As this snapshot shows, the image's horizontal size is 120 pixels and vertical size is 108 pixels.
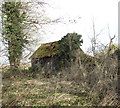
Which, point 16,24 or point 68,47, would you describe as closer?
point 16,24

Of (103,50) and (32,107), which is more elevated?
(103,50)

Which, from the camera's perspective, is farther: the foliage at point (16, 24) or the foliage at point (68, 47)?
the foliage at point (68, 47)

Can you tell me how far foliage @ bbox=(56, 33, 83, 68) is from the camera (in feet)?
50.2

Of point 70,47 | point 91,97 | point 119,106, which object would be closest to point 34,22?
point 70,47

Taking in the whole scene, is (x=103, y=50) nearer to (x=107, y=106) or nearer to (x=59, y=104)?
(x=107, y=106)

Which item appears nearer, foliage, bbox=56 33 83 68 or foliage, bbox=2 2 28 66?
foliage, bbox=2 2 28 66

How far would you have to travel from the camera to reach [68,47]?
15.6 metres

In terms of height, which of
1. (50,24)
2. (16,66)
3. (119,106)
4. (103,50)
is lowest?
(119,106)

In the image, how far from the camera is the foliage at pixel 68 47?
15289 mm

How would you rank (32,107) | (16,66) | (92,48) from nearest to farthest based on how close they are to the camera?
(32,107)
(16,66)
(92,48)

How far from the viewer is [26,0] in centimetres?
1223

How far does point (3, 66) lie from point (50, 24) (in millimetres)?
9144

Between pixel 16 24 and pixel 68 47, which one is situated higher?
pixel 16 24

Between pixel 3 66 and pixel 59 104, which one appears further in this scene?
pixel 3 66
